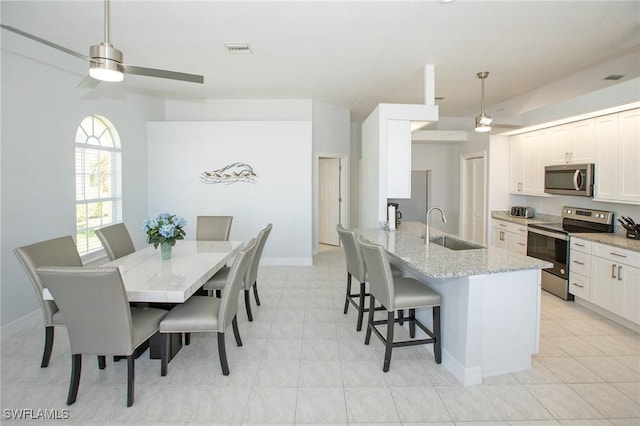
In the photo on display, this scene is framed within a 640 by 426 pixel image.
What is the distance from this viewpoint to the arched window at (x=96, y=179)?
4.26m

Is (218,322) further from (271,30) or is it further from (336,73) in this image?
→ (336,73)

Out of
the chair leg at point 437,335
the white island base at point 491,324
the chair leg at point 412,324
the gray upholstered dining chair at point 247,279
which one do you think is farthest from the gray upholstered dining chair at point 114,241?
the white island base at point 491,324

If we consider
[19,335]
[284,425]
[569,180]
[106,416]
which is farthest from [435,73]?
[19,335]

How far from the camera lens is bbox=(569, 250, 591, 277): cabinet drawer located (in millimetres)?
3744

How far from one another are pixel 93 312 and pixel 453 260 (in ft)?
7.89

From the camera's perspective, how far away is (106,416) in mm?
2113

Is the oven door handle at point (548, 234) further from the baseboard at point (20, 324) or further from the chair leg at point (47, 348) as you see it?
the baseboard at point (20, 324)

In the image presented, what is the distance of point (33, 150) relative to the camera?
3.48 m

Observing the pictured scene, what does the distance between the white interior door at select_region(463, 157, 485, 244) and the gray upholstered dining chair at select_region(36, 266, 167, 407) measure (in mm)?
5690

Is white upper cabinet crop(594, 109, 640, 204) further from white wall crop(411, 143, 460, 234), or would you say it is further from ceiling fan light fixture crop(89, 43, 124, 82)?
ceiling fan light fixture crop(89, 43, 124, 82)

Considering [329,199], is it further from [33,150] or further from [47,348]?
[47,348]

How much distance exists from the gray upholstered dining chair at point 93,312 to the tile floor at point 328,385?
0.27 metres

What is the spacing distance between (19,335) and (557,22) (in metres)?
5.60

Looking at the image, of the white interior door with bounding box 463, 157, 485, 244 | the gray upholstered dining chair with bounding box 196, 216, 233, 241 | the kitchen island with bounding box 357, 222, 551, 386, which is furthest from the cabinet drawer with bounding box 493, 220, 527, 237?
the gray upholstered dining chair with bounding box 196, 216, 233, 241
